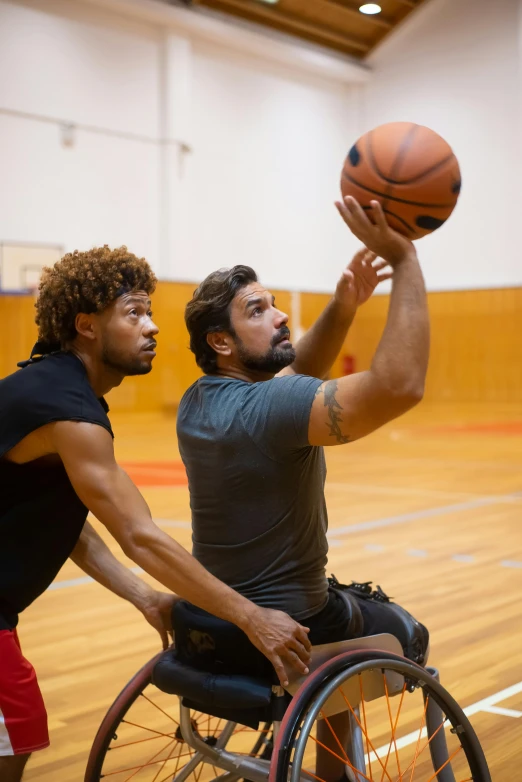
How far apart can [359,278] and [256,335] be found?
1.46ft

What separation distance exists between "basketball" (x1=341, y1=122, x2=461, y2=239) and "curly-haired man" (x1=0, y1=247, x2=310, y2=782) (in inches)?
22.3

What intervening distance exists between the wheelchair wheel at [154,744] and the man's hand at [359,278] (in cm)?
106

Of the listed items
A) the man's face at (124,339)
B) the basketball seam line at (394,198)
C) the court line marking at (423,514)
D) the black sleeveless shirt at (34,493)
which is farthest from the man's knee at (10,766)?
the court line marking at (423,514)

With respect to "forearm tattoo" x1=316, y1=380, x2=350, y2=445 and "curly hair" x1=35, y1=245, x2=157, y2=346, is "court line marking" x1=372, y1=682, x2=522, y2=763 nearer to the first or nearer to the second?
"forearm tattoo" x1=316, y1=380, x2=350, y2=445

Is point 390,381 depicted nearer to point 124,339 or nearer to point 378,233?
point 378,233

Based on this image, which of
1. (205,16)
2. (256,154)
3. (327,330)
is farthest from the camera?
(256,154)

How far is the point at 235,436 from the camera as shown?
6.69ft

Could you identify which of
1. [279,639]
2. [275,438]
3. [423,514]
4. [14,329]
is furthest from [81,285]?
[14,329]

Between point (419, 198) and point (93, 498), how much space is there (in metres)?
0.99

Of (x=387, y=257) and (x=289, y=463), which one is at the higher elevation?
(x=387, y=257)

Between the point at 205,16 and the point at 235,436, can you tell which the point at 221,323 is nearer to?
the point at 235,436

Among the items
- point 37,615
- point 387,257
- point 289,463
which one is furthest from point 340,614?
point 37,615

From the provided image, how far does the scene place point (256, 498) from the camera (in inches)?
81.4

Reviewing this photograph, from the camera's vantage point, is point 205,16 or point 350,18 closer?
point 205,16
